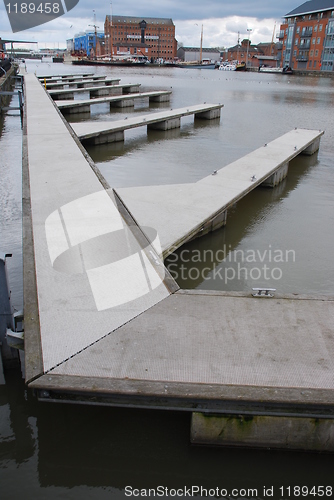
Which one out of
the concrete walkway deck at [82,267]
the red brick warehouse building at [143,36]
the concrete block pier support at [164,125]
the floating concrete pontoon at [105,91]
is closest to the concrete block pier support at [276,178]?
the concrete walkway deck at [82,267]

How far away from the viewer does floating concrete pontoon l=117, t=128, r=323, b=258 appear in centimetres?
482

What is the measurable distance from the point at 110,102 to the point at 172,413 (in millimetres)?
18921

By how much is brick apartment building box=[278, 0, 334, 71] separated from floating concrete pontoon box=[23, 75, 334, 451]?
197 feet

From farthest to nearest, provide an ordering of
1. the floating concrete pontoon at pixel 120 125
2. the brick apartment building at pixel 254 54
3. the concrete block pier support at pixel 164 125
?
1. the brick apartment building at pixel 254 54
2. the concrete block pier support at pixel 164 125
3. the floating concrete pontoon at pixel 120 125

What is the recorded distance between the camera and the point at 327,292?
450 centimetres

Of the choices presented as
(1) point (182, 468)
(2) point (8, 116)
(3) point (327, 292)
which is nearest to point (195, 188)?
(3) point (327, 292)

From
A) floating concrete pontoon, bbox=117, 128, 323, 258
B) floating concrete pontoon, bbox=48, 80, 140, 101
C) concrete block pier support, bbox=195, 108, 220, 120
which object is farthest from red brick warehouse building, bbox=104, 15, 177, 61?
floating concrete pontoon, bbox=117, 128, 323, 258

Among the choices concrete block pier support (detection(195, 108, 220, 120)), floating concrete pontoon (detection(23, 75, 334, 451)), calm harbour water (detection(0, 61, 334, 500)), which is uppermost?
concrete block pier support (detection(195, 108, 220, 120))

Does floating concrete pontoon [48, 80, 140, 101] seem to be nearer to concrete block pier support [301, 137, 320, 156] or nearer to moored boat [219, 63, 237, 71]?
concrete block pier support [301, 137, 320, 156]

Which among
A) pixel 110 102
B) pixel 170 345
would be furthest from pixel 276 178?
pixel 110 102

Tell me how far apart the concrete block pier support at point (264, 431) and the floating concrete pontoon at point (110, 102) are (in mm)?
15124

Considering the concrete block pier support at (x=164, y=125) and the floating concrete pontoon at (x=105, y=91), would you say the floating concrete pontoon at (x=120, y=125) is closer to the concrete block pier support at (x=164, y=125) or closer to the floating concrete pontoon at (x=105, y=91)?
the concrete block pier support at (x=164, y=125)

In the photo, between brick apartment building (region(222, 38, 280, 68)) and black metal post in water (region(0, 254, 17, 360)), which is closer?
black metal post in water (region(0, 254, 17, 360))

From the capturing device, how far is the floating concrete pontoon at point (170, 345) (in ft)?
7.75
